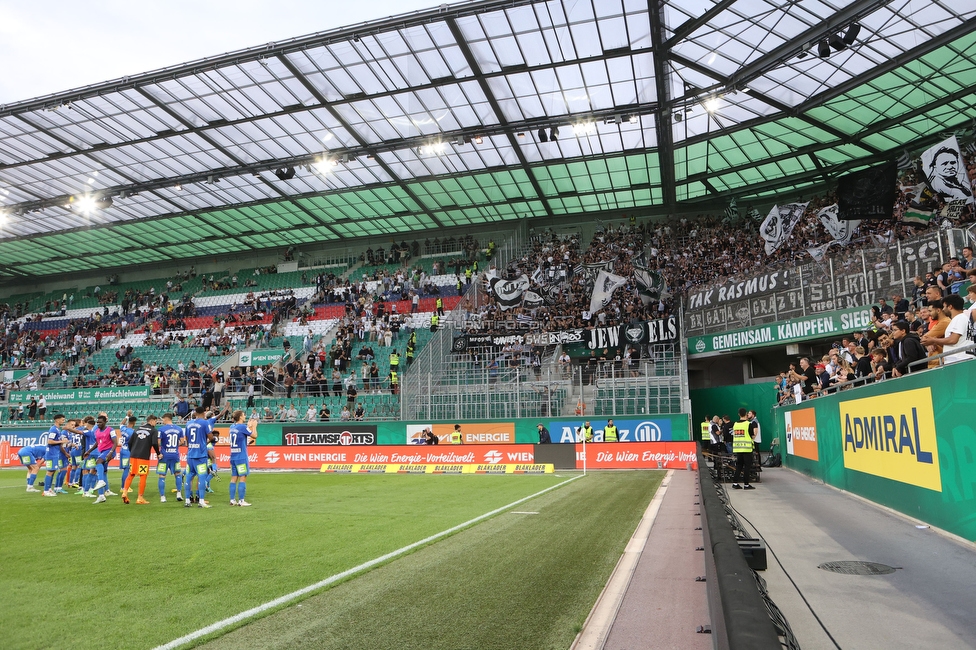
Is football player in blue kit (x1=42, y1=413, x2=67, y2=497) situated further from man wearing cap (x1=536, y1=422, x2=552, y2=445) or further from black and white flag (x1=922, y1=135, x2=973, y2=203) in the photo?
black and white flag (x1=922, y1=135, x2=973, y2=203)

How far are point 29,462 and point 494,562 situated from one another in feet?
55.1

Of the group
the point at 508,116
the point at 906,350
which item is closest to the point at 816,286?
the point at 508,116

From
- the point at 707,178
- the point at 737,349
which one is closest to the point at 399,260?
the point at 707,178

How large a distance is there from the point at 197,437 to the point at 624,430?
16477mm

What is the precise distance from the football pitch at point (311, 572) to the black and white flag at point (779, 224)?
22.1 meters

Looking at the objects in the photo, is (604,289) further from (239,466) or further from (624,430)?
(239,466)

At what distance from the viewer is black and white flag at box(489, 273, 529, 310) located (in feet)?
118

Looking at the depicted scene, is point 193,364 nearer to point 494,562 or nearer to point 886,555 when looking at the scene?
point 494,562

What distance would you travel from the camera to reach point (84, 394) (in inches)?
1432

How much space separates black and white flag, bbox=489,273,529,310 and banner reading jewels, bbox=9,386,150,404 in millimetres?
19321

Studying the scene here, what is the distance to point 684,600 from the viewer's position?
5863 mm

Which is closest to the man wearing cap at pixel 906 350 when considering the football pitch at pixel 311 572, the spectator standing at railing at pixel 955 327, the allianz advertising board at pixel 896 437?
the allianz advertising board at pixel 896 437

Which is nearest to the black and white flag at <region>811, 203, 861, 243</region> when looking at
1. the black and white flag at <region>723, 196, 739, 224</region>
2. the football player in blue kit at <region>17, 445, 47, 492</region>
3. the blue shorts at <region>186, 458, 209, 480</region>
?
the black and white flag at <region>723, 196, 739, 224</region>

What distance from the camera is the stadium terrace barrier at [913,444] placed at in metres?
7.94
